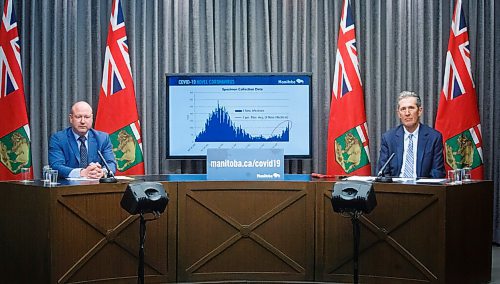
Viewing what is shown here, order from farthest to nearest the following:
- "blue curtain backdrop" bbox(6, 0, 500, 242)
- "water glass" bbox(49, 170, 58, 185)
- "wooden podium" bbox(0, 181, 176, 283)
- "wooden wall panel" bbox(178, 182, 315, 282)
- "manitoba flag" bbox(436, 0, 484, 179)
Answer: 1. "blue curtain backdrop" bbox(6, 0, 500, 242)
2. "manitoba flag" bbox(436, 0, 484, 179)
3. "wooden wall panel" bbox(178, 182, 315, 282)
4. "water glass" bbox(49, 170, 58, 185)
5. "wooden podium" bbox(0, 181, 176, 283)

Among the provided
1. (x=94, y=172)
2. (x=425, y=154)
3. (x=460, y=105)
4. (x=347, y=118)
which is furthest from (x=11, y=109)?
(x=460, y=105)

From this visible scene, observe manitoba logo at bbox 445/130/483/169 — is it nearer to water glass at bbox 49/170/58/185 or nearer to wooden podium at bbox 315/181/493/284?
wooden podium at bbox 315/181/493/284

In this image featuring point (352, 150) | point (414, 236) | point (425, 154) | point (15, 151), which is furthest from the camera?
point (352, 150)

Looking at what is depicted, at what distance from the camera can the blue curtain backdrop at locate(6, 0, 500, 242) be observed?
618 cm

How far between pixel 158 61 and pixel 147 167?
99 cm

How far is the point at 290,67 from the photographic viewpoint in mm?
6379

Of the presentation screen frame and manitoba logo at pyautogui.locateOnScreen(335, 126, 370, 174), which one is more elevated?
the presentation screen frame

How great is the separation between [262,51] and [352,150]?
4.15 ft

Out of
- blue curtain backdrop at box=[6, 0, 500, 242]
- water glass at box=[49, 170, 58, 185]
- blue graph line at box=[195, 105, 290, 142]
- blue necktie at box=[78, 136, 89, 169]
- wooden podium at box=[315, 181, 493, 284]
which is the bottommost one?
wooden podium at box=[315, 181, 493, 284]

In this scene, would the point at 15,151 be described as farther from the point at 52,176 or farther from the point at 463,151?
the point at 463,151

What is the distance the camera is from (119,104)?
5969 millimetres

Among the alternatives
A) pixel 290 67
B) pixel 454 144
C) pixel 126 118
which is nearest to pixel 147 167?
pixel 126 118

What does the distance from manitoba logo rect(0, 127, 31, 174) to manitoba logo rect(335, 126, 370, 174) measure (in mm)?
2710

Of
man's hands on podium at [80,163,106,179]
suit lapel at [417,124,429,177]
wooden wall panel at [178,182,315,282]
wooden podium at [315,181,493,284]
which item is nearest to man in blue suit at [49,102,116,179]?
man's hands on podium at [80,163,106,179]
